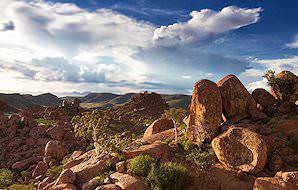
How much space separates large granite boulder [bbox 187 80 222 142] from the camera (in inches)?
Result: 1043

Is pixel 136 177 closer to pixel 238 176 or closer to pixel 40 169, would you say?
pixel 238 176

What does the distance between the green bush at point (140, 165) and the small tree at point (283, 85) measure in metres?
18.3

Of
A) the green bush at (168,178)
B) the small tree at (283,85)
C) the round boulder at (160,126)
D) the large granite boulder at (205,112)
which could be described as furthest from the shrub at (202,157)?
the small tree at (283,85)

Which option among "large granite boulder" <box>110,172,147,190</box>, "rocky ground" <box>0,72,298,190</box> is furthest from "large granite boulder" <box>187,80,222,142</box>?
"large granite boulder" <box>110,172,147,190</box>

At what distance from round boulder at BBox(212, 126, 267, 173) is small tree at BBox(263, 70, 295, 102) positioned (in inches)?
483

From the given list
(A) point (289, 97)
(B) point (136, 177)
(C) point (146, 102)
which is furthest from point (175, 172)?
(C) point (146, 102)

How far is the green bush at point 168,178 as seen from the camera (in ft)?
68.1

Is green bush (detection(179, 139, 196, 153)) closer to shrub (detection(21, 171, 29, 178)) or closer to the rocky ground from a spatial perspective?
the rocky ground

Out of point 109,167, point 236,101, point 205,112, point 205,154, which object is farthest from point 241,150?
point 109,167

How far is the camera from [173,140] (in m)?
29.1

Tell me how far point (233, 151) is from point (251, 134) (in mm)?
2027

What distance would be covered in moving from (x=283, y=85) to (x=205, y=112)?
11.7 meters

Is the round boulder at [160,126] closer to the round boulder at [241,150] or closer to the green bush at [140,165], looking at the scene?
the green bush at [140,165]

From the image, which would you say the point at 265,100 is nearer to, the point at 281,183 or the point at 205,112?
the point at 205,112
